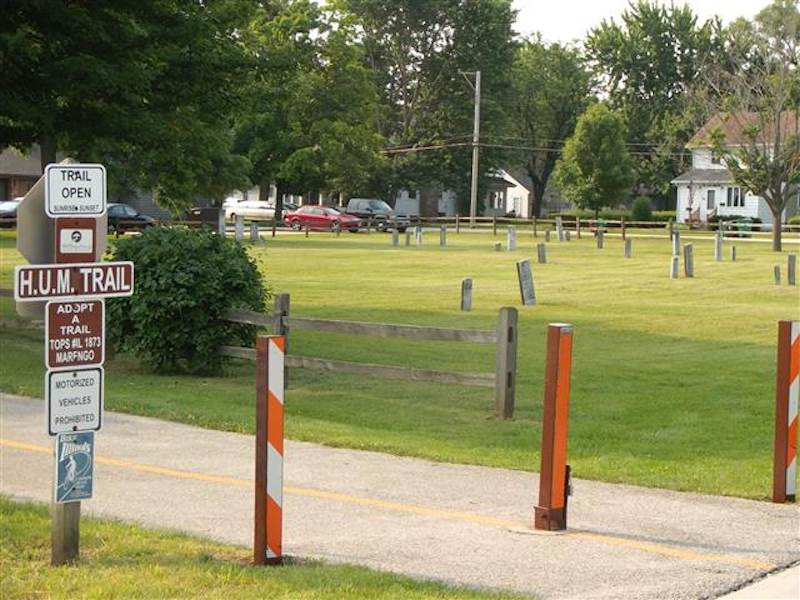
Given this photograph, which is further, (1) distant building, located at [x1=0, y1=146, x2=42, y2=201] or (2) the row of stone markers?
(1) distant building, located at [x1=0, y1=146, x2=42, y2=201]

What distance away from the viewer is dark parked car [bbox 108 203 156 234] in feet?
187

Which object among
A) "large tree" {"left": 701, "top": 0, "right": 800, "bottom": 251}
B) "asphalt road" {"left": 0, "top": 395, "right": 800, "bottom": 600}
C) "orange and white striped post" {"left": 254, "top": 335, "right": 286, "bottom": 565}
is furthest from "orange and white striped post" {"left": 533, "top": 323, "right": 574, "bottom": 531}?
"large tree" {"left": 701, "top": 0, "right": 800, "bottom": 251}

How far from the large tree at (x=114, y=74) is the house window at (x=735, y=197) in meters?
72.6

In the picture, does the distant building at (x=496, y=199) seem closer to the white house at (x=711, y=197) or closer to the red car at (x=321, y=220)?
the white house at (x=711, y=197)

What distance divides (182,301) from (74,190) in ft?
29.3

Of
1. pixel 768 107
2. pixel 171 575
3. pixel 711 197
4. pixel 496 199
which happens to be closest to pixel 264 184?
pixel 711 197

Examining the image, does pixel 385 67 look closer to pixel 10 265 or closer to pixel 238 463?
pixel 10 265

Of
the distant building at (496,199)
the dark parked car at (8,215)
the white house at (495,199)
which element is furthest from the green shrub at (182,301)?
the white house at (495,199)

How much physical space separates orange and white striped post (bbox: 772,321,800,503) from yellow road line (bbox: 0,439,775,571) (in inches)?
67.3

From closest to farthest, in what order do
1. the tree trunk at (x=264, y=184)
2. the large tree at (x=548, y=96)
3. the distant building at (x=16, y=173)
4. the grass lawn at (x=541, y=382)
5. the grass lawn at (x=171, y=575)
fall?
the grass lawn at (x=171, y=575), the grass lawn at (x=541, y=382), the distant building at (x=16, y=173), the tree trunk at (x=264, y=184), the large tree at (x=548, y=96)

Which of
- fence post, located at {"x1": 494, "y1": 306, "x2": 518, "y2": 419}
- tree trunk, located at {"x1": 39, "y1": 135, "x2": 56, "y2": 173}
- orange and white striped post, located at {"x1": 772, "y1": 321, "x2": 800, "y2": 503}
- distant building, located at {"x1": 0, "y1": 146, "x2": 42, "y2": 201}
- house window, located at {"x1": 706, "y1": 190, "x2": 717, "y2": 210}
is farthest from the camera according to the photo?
house window, located at {"x1": 706, "y1": 190, "x2": 717, "y2": 210}

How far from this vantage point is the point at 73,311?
6594 mm

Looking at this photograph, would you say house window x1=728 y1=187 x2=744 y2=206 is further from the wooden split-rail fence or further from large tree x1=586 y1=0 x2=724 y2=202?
the wooden split-rail fence

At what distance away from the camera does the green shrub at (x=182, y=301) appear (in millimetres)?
15641
